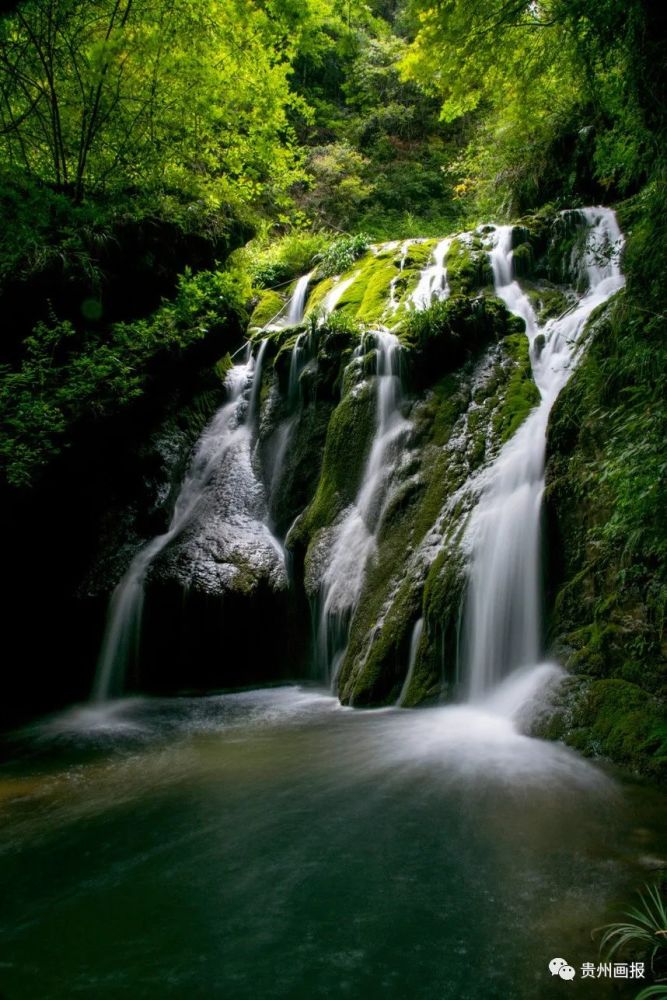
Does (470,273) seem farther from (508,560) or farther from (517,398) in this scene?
(508,560)

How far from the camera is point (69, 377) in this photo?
7180 mm

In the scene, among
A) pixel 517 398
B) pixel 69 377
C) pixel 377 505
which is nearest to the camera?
pixel 69 377

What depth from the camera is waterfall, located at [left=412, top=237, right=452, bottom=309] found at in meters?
9.93

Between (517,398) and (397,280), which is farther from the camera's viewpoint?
(397,280)

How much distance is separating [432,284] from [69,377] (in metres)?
6.69

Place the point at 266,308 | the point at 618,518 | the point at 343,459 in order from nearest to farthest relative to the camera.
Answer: the point at 618,518 → the point at 343,459 → the point at 266,308

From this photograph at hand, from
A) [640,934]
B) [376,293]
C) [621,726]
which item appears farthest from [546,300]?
[640,934]

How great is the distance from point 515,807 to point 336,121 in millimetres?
24612

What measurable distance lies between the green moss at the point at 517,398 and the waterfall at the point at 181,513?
5212 millimetres

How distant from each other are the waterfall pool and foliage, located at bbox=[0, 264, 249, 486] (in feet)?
11.8

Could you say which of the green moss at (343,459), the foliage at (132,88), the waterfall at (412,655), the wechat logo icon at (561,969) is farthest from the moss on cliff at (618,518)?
the foliage at (132,88)

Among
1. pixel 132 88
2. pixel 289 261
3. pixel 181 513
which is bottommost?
pixel 181 513

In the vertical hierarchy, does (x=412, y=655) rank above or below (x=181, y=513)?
below

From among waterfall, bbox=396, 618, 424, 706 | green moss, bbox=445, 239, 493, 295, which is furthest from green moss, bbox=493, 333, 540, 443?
waterfall, bbox=396, 618, 424, 706
